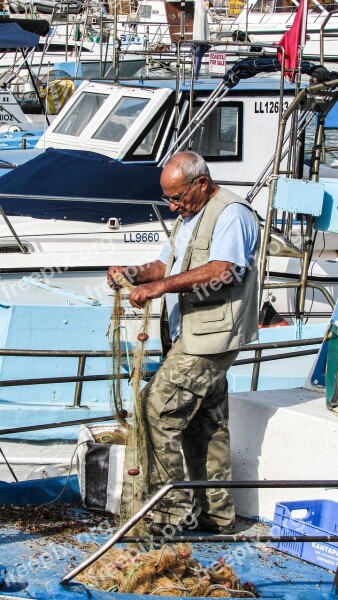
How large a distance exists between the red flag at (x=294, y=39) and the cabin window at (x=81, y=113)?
3237 mm

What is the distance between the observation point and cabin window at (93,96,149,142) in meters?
12.8

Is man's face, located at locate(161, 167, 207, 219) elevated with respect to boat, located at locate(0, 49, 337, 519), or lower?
elevated

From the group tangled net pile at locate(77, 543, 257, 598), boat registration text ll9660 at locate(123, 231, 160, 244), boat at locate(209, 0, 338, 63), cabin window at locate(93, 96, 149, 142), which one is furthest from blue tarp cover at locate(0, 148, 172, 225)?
boat at locate(209, 0, 338, 63)

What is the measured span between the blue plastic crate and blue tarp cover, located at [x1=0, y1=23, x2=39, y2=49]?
63.9ft

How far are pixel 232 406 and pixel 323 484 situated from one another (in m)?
1.59

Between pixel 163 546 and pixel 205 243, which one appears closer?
pixel 163 546

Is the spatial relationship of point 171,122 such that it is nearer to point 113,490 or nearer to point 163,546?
point 113,490

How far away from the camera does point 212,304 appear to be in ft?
15.7

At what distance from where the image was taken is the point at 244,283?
4.79m

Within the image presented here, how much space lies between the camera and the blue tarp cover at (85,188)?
1139cm

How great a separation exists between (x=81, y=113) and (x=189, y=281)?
933 centimetres

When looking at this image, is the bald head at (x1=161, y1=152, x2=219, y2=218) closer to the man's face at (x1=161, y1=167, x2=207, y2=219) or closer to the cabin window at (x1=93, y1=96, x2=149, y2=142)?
the man's face at (x1=161, y1=167, x2=207, y2=219)

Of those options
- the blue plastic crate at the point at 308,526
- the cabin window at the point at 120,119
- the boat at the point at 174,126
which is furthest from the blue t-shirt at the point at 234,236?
the cabin window at the point at 120,119

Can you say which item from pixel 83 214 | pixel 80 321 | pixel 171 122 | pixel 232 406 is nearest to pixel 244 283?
pixel 232 406
